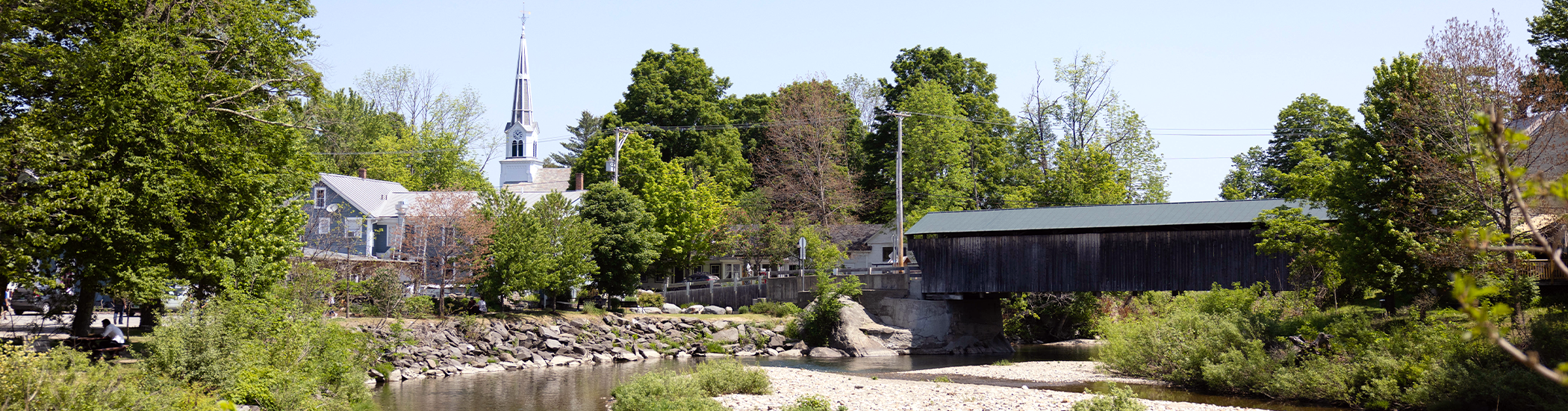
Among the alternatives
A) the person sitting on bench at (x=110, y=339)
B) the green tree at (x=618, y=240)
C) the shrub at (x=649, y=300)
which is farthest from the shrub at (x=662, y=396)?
the shrub at (x=649, y=300)

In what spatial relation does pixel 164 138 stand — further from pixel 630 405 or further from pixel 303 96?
pixel 630 405

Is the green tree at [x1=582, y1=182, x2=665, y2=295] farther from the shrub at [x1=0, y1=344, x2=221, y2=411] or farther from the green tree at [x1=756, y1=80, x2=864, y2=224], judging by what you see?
the shrub at [x1=0, y1=344, x2=221, y2=411]

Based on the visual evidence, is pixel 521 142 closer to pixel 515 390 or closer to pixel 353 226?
pixel 353 226

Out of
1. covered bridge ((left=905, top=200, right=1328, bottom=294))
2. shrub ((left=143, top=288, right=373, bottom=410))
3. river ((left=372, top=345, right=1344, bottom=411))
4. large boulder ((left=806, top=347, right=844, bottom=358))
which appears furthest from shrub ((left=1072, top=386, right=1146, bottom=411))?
large boulder ((left=806, top=347, right=844, bottom=358))

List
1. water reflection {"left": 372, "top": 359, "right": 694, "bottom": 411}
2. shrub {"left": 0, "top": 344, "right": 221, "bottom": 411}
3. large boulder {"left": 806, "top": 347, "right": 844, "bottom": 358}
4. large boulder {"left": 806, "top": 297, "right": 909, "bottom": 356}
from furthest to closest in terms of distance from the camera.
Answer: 1. large boulder {"left": 806, "top": 297, "right": 909, "bottom": 356}
2. large boulder {"left": 806, "top": 347, "right": 844, "bottom": 358}
3. water reflection {"left": 372, "top": 359, "right": 694, "bottom": 411}
4. shrub {"left": 0, "top": 344, "right": 221, "bottom": 411}

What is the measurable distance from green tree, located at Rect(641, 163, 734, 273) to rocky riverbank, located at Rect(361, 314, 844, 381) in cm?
652

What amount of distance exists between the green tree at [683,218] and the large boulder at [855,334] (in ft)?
29.1

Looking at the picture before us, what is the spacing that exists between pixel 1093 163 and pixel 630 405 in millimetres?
30279

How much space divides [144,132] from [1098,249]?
24.2m

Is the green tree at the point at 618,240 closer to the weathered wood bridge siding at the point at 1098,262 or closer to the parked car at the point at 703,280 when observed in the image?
the parked car at the point at 703,280

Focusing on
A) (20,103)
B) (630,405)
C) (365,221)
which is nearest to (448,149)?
(365,221)

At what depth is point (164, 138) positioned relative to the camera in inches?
673

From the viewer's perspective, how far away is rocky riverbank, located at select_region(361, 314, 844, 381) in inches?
1039

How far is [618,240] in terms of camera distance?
3616 cm
